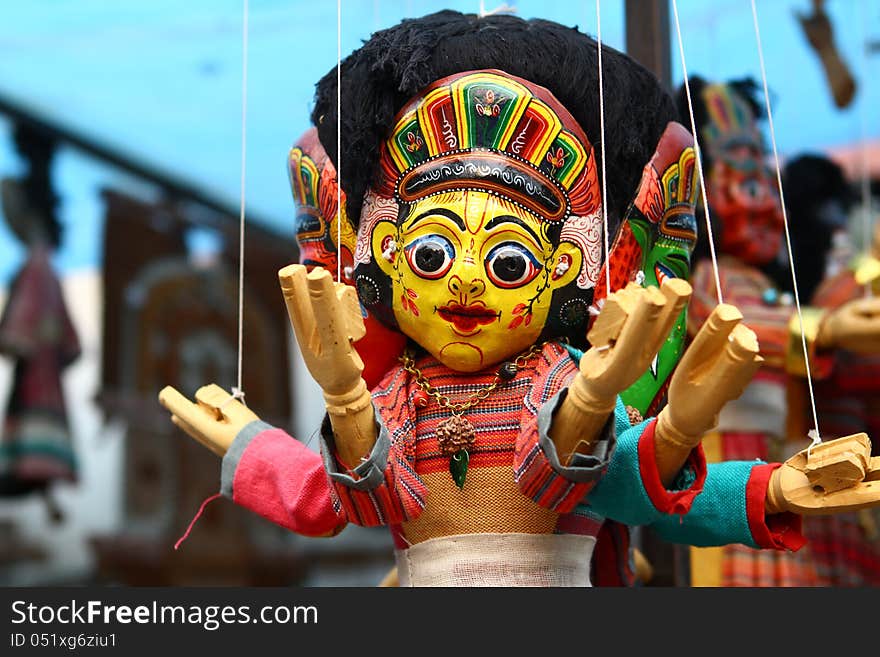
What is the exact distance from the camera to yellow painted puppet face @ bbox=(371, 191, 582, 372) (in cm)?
187

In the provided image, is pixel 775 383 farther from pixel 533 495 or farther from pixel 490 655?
pixel 490 655

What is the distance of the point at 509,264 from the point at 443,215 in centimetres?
10

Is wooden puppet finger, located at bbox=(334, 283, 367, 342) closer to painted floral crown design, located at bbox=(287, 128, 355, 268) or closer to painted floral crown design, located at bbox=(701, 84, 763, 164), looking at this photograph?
painted floral crown design, located at bbox=(287, 128, 355, 268)

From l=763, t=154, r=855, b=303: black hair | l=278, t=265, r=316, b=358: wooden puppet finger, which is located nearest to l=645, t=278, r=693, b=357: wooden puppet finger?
l=278, t=265, r=316, b=358: wooden puppet finger

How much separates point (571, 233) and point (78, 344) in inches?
114

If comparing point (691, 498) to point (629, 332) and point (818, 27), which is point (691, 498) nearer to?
point (629, 332)

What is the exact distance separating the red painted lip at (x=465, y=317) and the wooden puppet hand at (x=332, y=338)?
0.20 metres

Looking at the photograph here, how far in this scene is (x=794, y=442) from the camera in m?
3.01

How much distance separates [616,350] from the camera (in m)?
1.60

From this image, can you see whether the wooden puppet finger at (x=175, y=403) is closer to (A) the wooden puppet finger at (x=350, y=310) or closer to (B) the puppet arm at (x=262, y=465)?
(B) the puppet arm at (x=262, y=465)

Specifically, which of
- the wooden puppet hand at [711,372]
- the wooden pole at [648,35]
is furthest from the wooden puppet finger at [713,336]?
the wooden pole at [648,35]

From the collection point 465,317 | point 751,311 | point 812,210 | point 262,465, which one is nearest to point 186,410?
point 262,465

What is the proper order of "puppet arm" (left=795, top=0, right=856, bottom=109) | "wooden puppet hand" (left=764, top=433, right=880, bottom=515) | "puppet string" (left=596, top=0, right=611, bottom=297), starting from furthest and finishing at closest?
"puppet arm" (left=795, top=0, right=856, bottom=109) < "puppet string" (left=596, top=0, right=611, bottom=297) < "wooden puppet hand" (left=764, top=433, right=880, bottom=515)

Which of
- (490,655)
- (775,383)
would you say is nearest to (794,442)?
(775,383)
